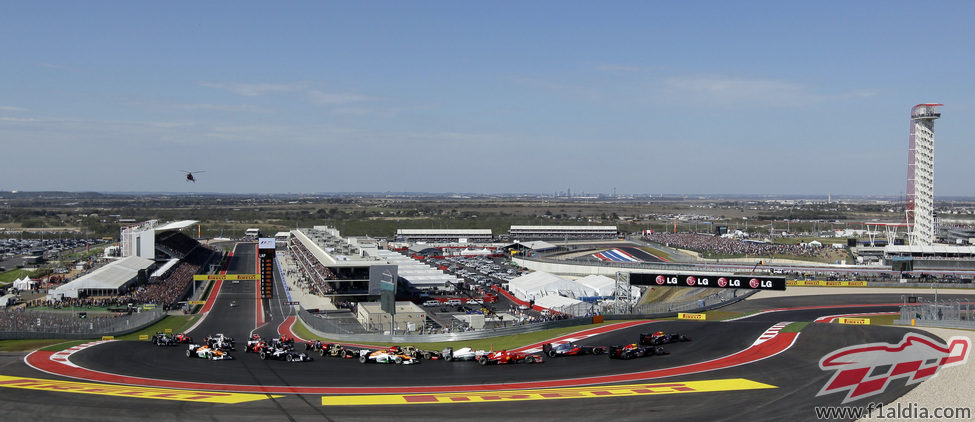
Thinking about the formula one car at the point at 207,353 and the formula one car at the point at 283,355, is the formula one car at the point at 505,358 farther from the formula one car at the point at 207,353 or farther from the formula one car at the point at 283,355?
the formula one car at the point at 207,353

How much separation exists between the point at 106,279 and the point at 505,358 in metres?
53.7

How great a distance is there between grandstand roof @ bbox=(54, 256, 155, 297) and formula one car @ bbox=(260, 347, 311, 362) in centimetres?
4172

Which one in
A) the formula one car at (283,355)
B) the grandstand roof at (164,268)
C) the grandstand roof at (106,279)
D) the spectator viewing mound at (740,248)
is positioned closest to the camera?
the formula one car at (283,355)

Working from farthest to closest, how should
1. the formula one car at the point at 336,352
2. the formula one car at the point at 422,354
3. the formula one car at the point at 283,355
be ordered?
the formula one car at the point at 336,352, the formula one car at the point at 422,354, the formula one car at the point at 283,355

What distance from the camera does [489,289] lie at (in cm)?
8225

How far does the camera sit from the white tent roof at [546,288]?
7062cm

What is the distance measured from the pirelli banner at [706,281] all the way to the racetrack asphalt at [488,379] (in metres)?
14.6

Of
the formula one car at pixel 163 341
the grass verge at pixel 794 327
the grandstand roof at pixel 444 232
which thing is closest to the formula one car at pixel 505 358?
the grass verge at pixel 794 327

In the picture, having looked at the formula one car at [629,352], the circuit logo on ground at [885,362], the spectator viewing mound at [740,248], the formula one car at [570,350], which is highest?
the circuit logo on ground at [885,362]

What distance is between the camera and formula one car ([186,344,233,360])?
34469 millimetres

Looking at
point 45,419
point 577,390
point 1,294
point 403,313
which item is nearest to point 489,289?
point 403,313

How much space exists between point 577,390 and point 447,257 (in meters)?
98.1

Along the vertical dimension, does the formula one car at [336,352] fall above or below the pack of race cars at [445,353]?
below

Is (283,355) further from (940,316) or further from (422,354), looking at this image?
(940,316)
